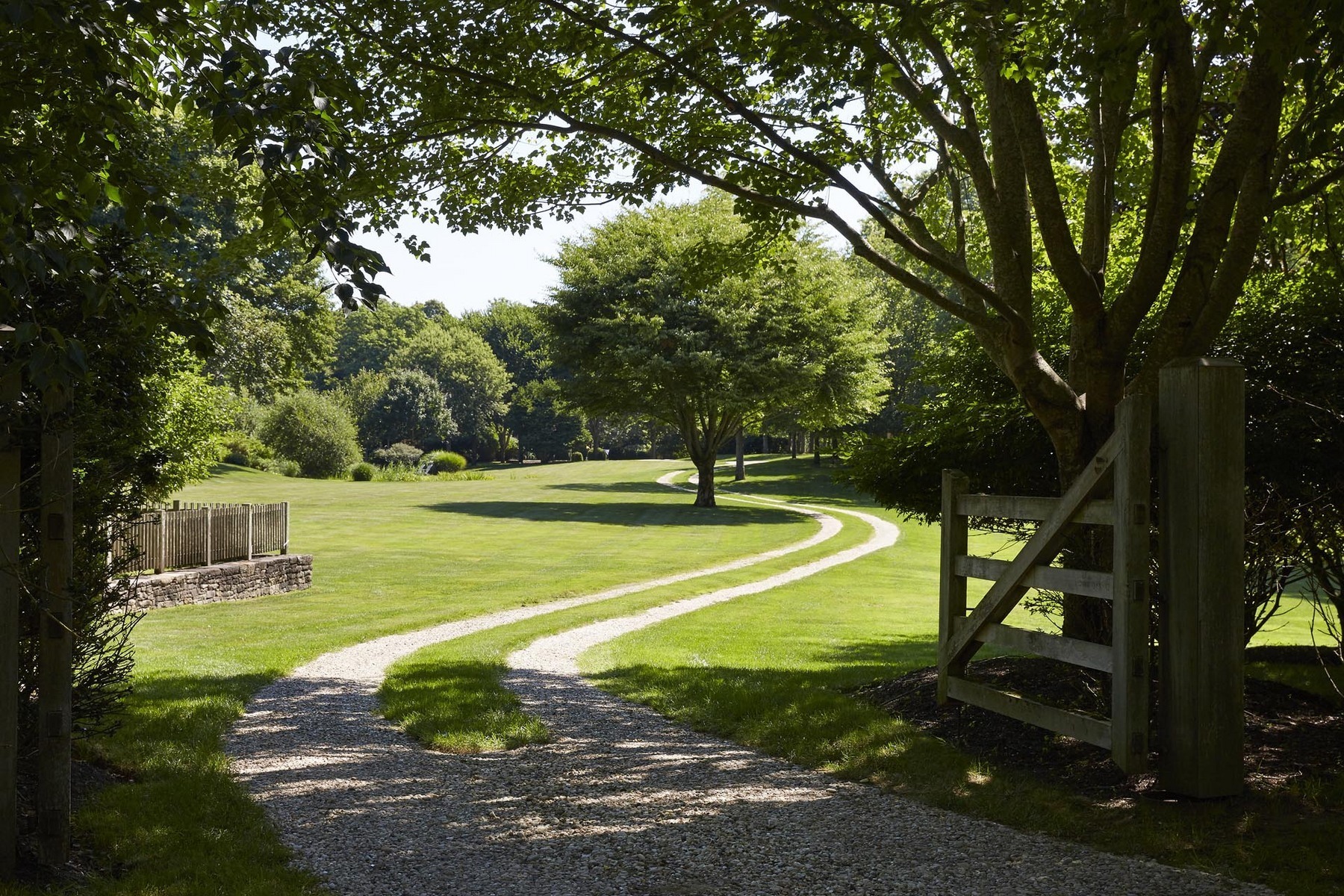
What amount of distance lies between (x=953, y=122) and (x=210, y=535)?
1495 centimetres

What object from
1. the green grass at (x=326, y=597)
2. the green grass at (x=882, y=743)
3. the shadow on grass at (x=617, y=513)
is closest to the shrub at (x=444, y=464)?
the green grass at (x=326, y=597)

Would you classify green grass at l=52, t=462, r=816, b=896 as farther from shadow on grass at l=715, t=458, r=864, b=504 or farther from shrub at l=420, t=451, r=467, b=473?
shrub at l=420, t=451, r=467, b=473

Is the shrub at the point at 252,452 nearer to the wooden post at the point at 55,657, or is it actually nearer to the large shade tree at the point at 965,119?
the large shade tree at the point at 965,119

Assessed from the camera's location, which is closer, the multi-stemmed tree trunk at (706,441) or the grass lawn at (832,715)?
the grass lawn at (832,715)

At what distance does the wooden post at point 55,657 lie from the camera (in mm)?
4680

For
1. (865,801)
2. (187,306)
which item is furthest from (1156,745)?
(187,306)

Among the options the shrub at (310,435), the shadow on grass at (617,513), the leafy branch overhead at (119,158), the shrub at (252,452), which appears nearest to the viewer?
the leafy branch overhead at (119,158)

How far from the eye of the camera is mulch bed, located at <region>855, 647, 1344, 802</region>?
6.10m

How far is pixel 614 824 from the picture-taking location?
5.66 m

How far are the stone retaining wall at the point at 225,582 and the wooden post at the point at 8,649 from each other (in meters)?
11.8

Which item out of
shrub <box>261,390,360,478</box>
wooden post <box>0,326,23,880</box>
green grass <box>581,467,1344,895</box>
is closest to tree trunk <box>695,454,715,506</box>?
green grass <box>581,467,1344,895</box>

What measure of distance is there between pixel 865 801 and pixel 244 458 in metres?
57.0

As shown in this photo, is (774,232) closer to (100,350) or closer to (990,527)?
(990,527)

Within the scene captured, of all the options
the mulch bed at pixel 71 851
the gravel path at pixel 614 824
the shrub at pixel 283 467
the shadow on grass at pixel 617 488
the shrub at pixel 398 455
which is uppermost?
the shrub at pixel 398 455
